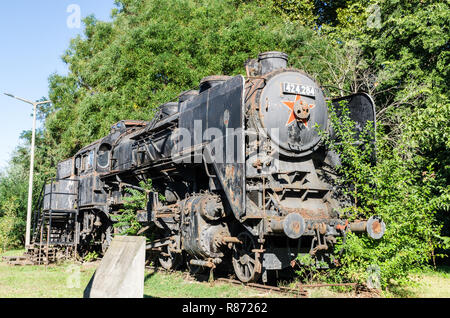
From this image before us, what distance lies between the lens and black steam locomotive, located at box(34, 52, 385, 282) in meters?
7.04

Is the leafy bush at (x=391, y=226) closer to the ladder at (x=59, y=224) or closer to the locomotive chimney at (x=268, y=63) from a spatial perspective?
the locomotive chimney at (x=268, y=63)

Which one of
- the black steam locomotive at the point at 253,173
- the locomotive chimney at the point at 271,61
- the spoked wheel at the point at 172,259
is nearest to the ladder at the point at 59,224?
the spoked wheel at the point at 172,259

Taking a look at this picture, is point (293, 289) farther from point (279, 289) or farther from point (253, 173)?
point (253, 173)

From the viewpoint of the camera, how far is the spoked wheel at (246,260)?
7.46 m

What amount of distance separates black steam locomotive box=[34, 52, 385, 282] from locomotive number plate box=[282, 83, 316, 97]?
2cm

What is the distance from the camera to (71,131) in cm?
2486

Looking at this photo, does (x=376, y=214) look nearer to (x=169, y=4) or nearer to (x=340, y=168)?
(x=340, y=168)

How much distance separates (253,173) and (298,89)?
1.87 metres

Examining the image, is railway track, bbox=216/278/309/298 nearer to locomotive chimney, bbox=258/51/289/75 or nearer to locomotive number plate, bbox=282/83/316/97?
locomotive number plate, bbox=282/83/316/97

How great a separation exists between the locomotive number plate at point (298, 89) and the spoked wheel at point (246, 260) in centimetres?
272

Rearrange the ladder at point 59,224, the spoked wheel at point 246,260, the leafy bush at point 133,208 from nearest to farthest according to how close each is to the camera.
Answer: the spoked wheel at point 246,260
the leafy bush at point 133,208
the ladder at point 59,224

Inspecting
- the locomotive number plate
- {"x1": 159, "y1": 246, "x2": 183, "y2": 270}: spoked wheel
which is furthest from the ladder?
the locomotive number plate

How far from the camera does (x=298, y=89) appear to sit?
7.92 m

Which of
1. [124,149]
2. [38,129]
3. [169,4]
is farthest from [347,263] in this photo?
[38,129]
